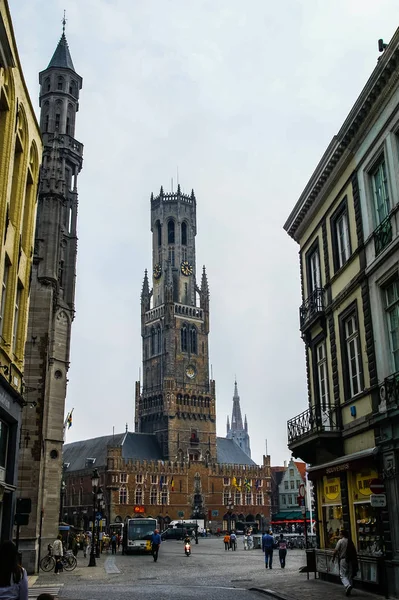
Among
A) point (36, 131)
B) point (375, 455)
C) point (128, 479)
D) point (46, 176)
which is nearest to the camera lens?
point (375, 455)

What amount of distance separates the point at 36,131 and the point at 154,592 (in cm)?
1529

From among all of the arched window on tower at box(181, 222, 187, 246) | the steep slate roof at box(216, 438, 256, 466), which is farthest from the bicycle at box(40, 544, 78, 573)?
the arched window on tower at box(181, 222, 187, 246)

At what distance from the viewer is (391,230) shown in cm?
1677

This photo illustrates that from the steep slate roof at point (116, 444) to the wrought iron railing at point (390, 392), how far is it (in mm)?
88624

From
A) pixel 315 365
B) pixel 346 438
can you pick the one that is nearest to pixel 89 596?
pixel 346 438

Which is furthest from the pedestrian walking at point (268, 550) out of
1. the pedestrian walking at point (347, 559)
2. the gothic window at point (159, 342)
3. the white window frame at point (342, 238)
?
the gothic window at point (159, 342)

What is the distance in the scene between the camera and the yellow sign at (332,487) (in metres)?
20.0

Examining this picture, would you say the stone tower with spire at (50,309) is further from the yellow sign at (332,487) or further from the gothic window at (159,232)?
the gothic window at (159,232)

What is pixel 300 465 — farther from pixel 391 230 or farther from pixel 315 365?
pixel 391 230

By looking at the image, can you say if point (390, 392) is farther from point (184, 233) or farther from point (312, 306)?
point (184, 233)

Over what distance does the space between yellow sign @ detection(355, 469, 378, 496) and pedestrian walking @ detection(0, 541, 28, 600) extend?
12017mm

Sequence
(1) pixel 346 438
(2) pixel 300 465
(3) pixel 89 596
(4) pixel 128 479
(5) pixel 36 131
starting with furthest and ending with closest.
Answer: (2) pixel 300 465 < (4) pixel 128 479 < (5) pixel 36 131 < (1) pixel 346 438 < (3) pixel 89 596

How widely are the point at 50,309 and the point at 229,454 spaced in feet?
313

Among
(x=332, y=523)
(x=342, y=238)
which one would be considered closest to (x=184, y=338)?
(x=342, y=238)
